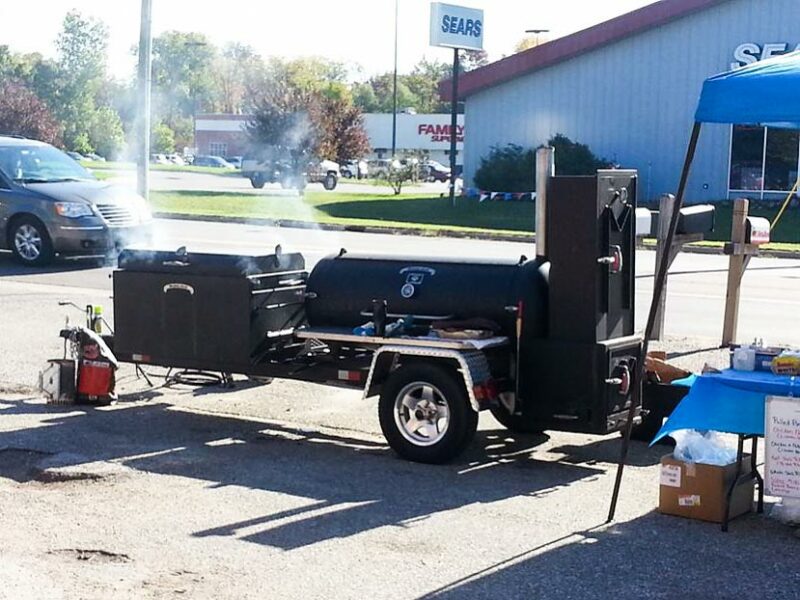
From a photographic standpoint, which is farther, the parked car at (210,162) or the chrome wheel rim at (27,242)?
the parked car at (210,162)

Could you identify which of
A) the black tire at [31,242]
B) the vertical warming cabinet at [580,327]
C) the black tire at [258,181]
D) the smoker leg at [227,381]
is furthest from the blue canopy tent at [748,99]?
the black tire at [258,181]

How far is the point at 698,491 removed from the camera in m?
6.51

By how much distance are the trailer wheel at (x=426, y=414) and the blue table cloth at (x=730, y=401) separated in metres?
1.32

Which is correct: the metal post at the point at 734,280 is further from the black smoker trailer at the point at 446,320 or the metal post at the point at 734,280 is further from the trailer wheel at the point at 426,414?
the trailer wheel at the point at 426,414

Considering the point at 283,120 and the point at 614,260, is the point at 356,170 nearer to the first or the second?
the point at 283,120

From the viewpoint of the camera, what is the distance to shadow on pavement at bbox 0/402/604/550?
6555 millimetres

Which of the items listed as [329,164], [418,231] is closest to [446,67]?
[329,164]

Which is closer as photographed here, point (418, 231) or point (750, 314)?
point (750, 314)

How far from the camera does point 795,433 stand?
20.7 feet

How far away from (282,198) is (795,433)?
3206 cm

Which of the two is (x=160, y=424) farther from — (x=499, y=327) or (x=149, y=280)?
(x=499, y=327)

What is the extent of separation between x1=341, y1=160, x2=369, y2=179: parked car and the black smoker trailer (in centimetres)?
5021

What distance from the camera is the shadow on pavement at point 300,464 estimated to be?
21.5 feet

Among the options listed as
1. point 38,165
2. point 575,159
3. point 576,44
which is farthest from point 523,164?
point 38,165
